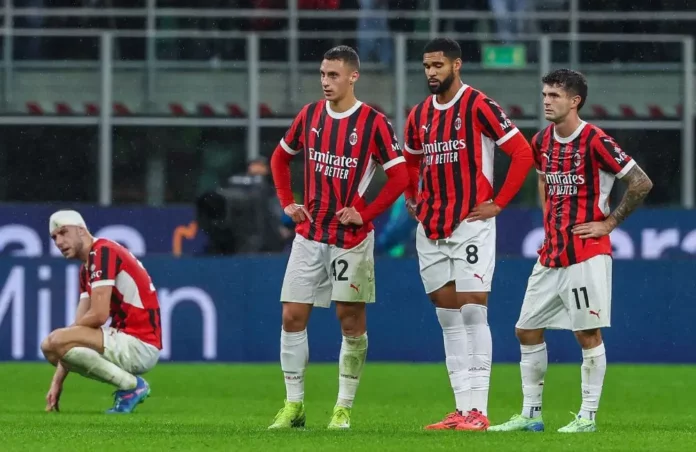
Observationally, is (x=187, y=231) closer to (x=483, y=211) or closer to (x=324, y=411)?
(x=324, y=411)

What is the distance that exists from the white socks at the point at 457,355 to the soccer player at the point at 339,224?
0.45 m

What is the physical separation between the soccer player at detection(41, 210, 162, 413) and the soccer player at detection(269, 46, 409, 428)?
2.07m

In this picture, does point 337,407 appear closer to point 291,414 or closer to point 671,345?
point 291,414

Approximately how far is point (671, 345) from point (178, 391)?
5.05 meters

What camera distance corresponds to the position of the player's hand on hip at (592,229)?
361 inches

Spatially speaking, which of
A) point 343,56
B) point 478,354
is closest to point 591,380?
point 478,354

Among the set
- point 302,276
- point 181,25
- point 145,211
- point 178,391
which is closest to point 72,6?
point 181,25

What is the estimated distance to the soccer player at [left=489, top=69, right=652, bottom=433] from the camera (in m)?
9.14

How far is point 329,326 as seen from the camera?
1562cm

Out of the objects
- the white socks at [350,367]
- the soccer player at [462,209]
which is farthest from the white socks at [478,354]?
the white socks at [350,367]

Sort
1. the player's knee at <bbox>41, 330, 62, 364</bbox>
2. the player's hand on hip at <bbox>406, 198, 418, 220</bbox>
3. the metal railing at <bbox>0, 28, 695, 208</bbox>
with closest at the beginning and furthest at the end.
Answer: the player's hand on hip at <bbox>406, 198, 418, 220</bbox>
the player's knee at <bbox>41, 330, 62, 364</bbox>
the metal railing at <bbox>0, 28, 695, 208</bbox>

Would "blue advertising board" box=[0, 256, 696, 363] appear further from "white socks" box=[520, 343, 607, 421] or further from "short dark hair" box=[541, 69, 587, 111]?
"short dark hair" box=[541, 69, 587, 111]

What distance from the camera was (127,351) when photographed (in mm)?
11391

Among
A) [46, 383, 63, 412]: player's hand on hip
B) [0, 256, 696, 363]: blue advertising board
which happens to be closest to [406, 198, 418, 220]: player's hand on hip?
[46, 383, 63, 412]: player's hand on hip
